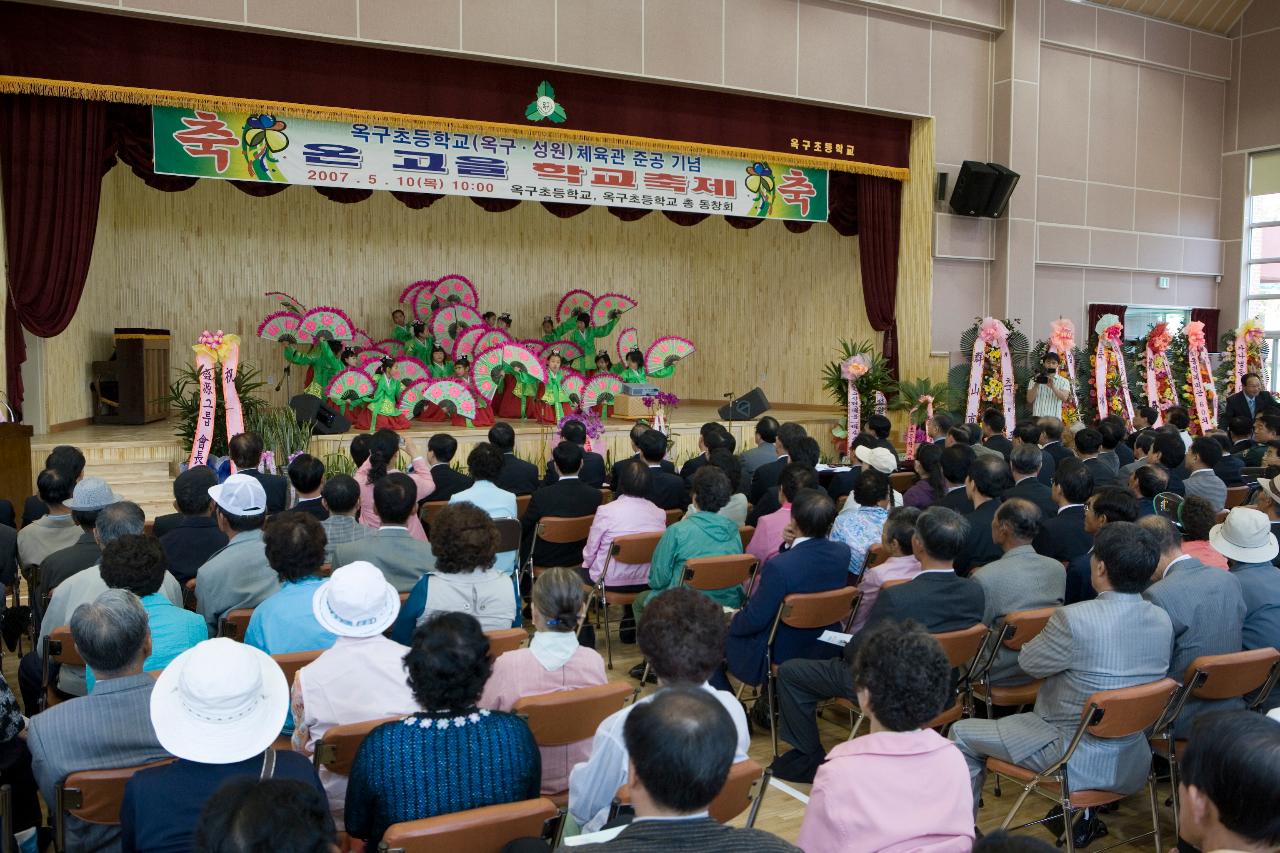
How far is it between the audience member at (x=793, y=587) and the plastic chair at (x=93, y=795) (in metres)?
2.27

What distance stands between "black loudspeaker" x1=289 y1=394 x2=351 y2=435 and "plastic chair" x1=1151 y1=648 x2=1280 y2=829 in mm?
6806

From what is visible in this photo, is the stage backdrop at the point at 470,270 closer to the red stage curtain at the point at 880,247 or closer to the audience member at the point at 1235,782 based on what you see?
the red stage curtain at the point at 880,247

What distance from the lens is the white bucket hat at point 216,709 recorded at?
6.72ft

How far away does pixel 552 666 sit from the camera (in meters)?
2.81

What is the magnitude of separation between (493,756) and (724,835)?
2.43 feet

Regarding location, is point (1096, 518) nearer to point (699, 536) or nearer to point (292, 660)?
point (699, 536)

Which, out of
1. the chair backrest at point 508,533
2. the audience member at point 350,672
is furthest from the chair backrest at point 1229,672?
the chair backrest at point 508,533

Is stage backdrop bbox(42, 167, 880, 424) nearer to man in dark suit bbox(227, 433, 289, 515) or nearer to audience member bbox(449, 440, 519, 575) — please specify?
man in dark suit bbox(227, 433, 289, 515)

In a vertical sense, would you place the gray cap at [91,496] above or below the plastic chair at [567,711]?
above

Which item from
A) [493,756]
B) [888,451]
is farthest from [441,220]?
[493,756]

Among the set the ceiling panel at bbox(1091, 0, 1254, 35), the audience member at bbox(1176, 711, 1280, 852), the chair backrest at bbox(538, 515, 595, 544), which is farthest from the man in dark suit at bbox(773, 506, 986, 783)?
the ceiling panel at bbox(1091, 0, 1254, 35)

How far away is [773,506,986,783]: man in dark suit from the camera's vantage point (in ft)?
11.4

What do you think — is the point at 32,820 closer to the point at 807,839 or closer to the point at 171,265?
the point at 807,839

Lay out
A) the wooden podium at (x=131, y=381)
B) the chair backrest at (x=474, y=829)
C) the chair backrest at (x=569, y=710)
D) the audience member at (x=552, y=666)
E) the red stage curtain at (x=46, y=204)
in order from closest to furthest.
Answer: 1. the chair backrest at (x=474, y=829)
2. the chair backrest at (x=569, y=710)
3. the audience member at (x=552, y=666)
4. the red stage curtain at (x=46, y=204)
5. the wooden podium at (x=131, y=381)
